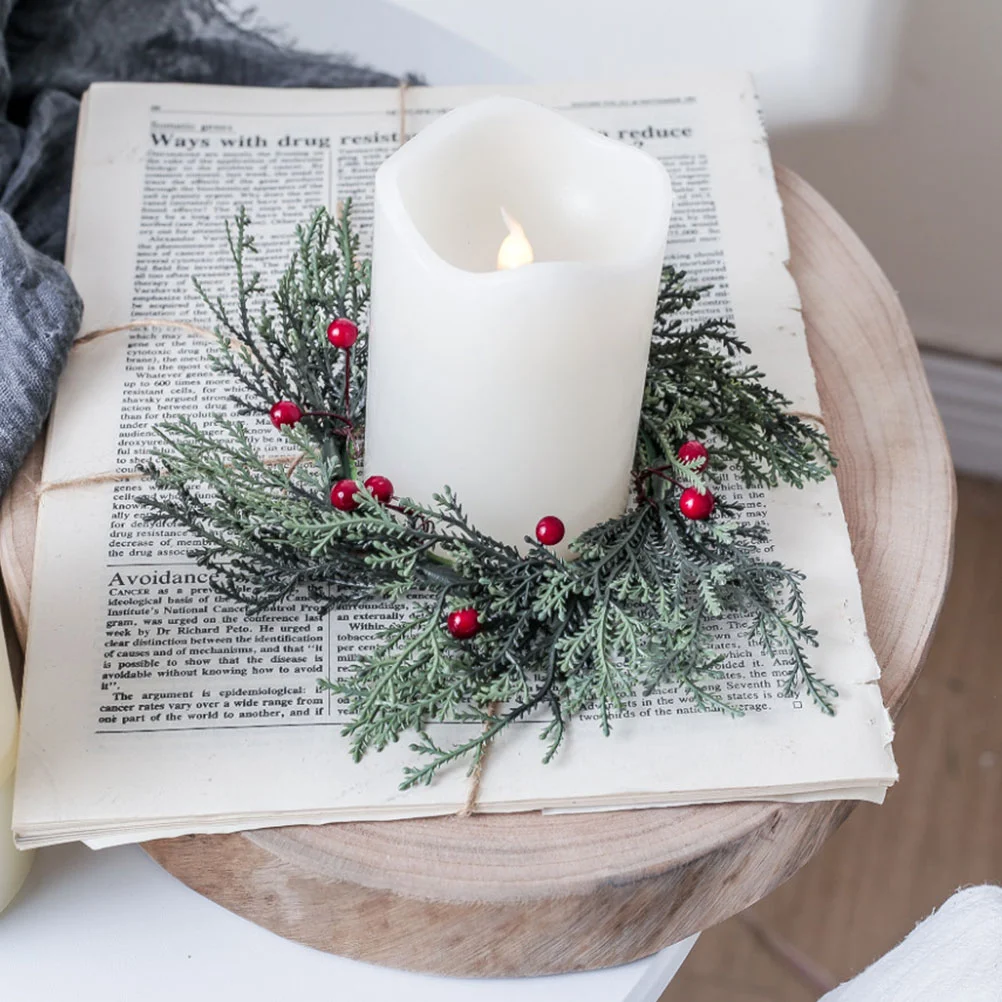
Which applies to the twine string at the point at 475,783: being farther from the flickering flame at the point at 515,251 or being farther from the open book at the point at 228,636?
the flickering flame at the point at 515,251

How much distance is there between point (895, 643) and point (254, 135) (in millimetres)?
455

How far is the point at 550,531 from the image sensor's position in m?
0.50

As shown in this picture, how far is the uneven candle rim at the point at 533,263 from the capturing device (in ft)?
1.44

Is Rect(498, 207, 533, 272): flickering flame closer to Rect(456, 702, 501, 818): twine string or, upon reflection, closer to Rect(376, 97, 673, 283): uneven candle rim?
Rect(376, 97, 673, 283): uneven candle rim

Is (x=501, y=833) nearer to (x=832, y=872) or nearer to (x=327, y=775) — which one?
(x=327, y=775)

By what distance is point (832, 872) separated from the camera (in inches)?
40.5

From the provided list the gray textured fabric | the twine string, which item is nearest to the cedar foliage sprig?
the twine string

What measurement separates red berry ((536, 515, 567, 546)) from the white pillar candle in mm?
11

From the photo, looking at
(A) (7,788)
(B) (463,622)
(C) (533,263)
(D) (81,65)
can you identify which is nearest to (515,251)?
(C) (533,263)

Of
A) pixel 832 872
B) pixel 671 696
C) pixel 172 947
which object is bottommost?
pixel 832 872

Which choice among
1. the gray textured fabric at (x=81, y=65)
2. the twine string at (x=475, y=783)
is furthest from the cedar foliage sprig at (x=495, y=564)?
the gray textured fabric at (x=81, y=65)

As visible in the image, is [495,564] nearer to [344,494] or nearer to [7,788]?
[344,494]

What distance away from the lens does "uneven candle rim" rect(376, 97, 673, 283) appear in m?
0.44

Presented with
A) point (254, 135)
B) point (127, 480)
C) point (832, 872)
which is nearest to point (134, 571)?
point (127, 480)
